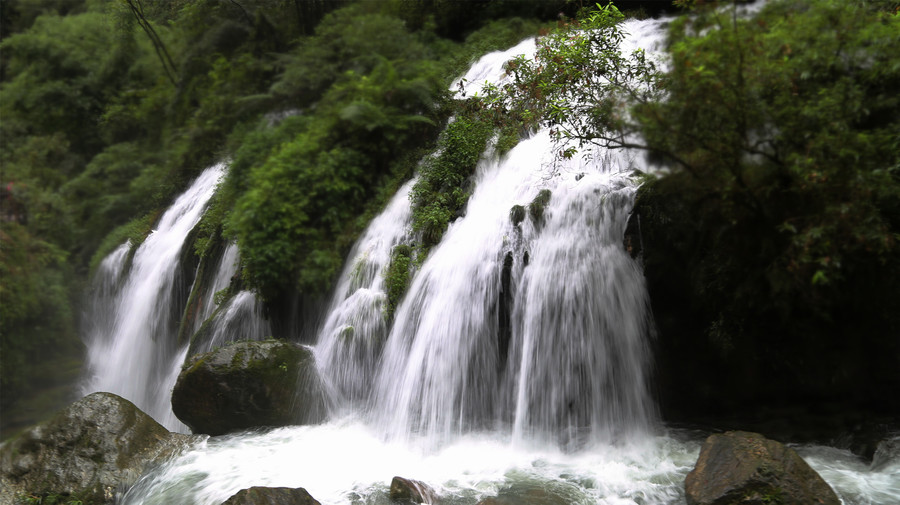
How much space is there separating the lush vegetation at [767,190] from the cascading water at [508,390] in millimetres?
592

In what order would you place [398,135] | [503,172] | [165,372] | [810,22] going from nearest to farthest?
[810,22] → [503,172] → [398,135] → [165,372]

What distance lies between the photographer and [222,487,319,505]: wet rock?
5.18 meters

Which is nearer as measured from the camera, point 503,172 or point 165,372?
point 503,172

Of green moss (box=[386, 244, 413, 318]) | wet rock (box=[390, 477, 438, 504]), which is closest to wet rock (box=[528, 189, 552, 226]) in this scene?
green moss (box=[386, 244, 413, 318])

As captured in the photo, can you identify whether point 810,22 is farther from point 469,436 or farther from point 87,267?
point 87,267

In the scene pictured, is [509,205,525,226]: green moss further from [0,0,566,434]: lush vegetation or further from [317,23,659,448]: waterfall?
[0,0,566,434]: lush vegetation

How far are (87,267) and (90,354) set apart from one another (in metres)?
3.27

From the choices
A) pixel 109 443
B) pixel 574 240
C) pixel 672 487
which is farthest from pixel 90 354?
pixel 672 487

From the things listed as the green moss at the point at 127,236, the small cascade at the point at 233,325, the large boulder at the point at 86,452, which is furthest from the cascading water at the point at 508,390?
the green moss at the point at 127,236

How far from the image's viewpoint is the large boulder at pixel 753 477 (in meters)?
4.73

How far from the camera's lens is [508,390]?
6.91 metres

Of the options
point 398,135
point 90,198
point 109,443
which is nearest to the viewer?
point 109,443

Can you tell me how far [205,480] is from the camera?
6535 mm

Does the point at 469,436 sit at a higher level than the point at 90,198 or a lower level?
lower
